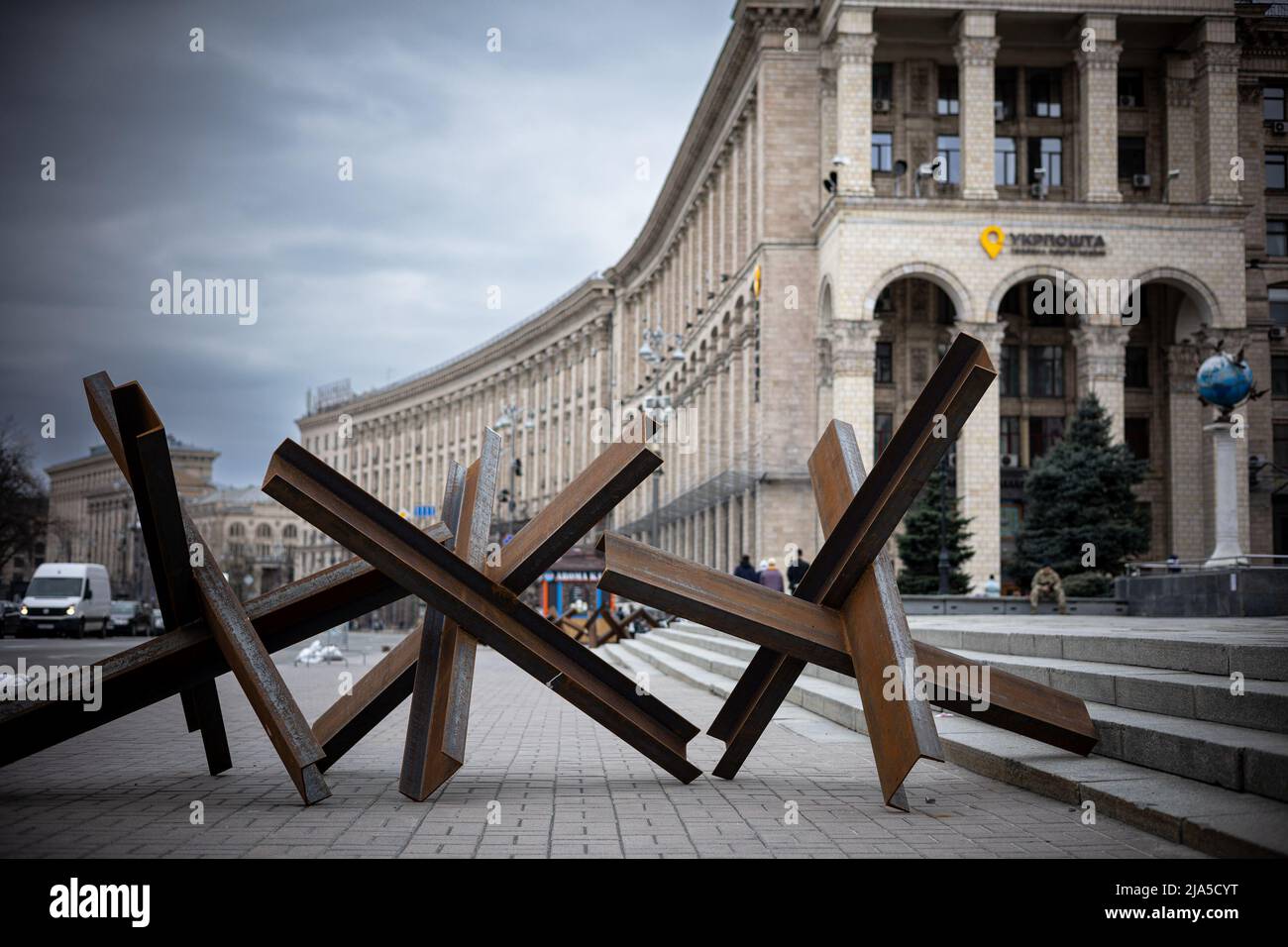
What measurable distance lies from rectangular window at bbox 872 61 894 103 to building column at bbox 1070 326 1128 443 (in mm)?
13170

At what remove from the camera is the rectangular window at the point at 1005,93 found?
168ft

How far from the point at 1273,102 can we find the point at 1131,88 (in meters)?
11.2

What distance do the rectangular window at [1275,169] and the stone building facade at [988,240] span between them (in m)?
0.10

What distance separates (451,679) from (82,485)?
170757 millimetres

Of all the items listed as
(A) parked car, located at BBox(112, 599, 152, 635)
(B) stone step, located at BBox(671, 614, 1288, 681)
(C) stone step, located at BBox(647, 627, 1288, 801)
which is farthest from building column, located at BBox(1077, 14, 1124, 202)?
(C) stone step, located at BBox(647, 627, 1288, 801)

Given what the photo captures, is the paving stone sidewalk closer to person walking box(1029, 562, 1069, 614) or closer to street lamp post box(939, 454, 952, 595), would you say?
person walking box(1029, 562, 1069, 614)

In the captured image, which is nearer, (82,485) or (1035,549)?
(1035,549)

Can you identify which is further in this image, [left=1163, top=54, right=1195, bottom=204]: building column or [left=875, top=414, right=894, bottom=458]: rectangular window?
[left=875, top=414, right=894, bottom=458]: rectangular window

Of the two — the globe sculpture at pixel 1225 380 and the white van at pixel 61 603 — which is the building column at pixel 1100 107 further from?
the white van at pixel 61 603

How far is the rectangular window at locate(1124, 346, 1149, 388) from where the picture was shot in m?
51.8

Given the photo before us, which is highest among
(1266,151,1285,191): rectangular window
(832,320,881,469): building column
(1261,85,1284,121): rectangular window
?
(1261,85,1284,121): rectangular window

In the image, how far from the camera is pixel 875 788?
7227 millimetres
